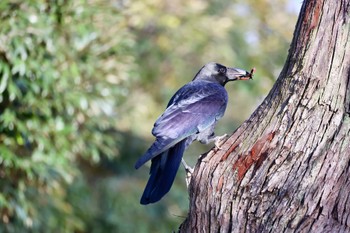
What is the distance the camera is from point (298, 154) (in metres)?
3.61

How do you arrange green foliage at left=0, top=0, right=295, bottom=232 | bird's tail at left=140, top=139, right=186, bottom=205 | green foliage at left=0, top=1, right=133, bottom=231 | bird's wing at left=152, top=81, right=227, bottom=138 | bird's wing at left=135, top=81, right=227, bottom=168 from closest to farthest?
1. bird's tail at left=140, top=139, right=186, bottom=205
2. bird's wing at left=135, top=81, right=227, bottom=168
3. bird's wing at left=152, top=81, right=227, bottom=138
4. green foliage at left=0, top=1, right=133, bottom=231
5. green foliage at left=0, top=0, right=295, bottom=232

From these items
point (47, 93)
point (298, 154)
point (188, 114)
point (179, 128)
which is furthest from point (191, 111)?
point (47, 93)

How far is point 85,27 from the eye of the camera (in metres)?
6.96

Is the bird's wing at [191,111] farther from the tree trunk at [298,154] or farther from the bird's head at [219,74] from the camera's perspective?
the tree trunk at [298,154]

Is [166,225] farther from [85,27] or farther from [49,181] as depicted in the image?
[85,27]

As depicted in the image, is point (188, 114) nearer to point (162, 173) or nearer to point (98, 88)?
point (162, 173)

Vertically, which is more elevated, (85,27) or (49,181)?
(85,27)

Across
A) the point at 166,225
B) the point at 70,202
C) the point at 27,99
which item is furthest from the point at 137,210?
the point at 27,99

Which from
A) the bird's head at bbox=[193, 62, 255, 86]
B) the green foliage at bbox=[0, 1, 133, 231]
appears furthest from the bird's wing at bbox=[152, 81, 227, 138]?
the green foliage at bbox=[0, 1, 133, 231]

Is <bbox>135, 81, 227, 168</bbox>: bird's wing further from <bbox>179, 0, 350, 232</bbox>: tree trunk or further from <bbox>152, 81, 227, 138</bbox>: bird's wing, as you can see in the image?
<bbox>179, 0, 350, 232</bbox>: tree trunk

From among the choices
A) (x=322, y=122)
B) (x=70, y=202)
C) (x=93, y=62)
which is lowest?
(x=70, y=202)

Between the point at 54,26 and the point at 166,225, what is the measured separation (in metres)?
3.87

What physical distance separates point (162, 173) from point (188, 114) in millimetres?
598

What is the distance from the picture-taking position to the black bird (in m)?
4.14
